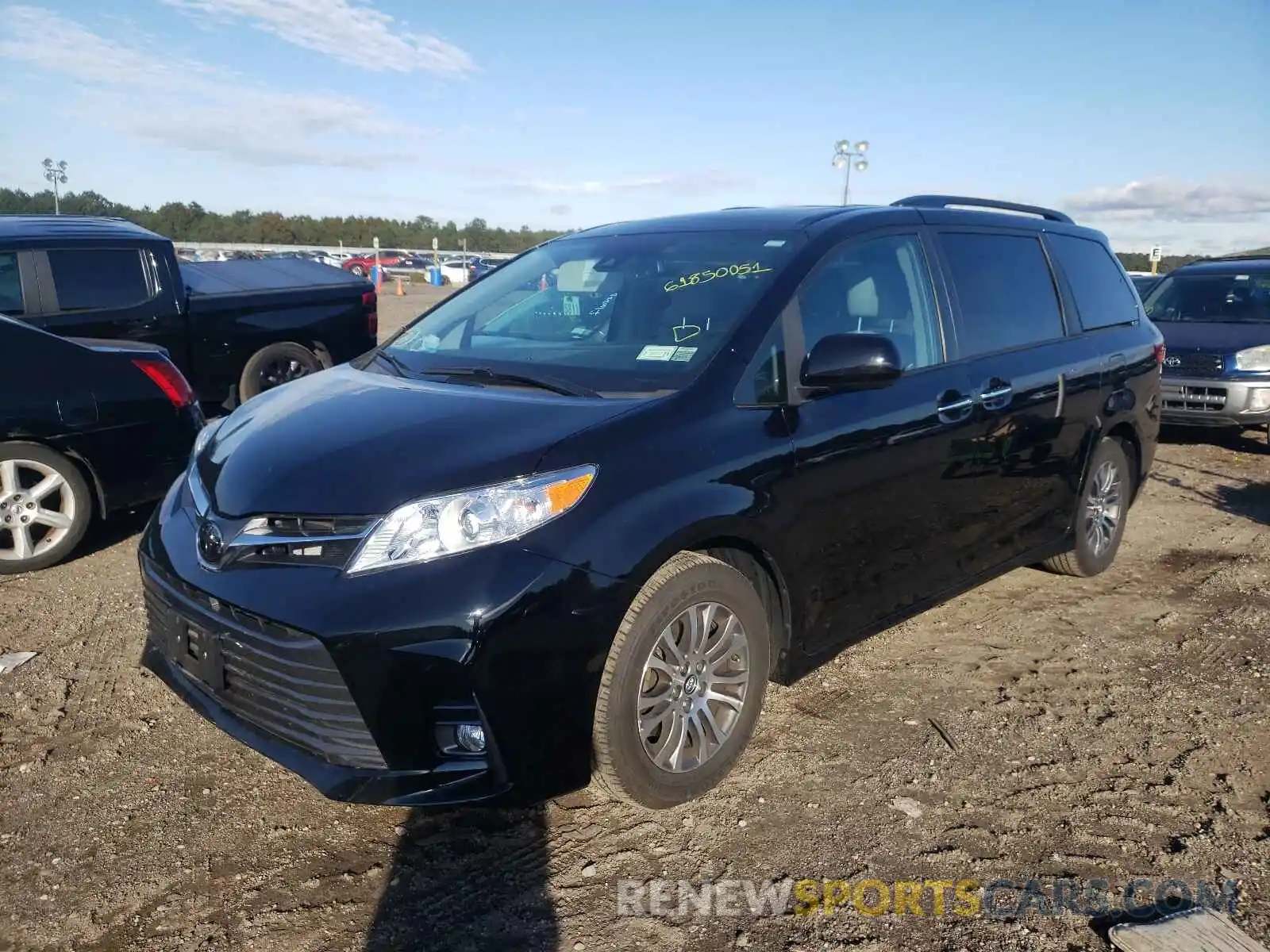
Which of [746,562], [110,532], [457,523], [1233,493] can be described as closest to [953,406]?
[746,562]

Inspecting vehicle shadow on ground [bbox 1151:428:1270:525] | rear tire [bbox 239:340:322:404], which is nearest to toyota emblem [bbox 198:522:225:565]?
rear tire [bbox 239:340:322:404]

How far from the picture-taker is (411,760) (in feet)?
8.29

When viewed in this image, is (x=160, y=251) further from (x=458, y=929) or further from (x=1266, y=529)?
(x=1266, y=529)

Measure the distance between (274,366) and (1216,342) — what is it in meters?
8.59

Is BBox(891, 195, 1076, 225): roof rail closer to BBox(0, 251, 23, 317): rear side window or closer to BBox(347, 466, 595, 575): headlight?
BBox(347, 466, 595, 575): headlight

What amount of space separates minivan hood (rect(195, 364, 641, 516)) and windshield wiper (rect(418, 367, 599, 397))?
0.20 ft

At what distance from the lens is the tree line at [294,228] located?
126 feet

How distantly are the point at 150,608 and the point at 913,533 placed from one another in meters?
2.72

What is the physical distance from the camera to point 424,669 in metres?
2.45

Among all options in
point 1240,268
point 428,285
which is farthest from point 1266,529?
point 428,285

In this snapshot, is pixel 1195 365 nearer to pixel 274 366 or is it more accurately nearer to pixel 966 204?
pixel 966 204

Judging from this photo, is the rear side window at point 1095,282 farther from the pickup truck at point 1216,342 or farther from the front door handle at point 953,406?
the pickup truck at point 1216,342

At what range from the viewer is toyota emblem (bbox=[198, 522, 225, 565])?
2777mm

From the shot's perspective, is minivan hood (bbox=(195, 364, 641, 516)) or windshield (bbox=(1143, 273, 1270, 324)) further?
windshield (bbox=(1143, 273, 1270, 324))
